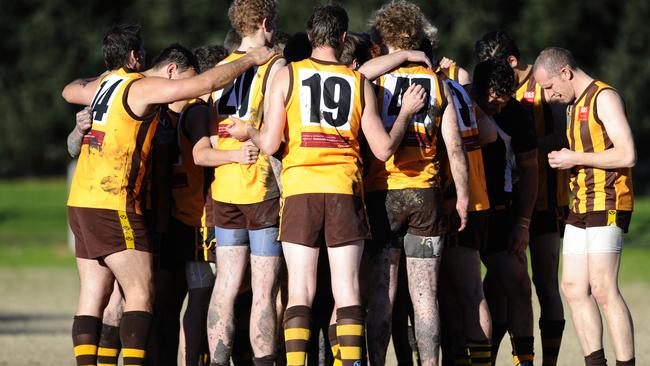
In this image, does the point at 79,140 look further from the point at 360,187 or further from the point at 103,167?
the point at 360,187

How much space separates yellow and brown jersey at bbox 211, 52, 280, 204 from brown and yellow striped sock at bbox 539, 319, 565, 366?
274 cm

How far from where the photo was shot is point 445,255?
8812 mm

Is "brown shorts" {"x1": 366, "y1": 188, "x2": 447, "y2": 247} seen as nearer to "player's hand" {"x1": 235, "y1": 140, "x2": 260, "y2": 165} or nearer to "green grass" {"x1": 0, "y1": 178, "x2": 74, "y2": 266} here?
"player's hand" {"x1": 235, "y1": 140, "x2": 260, "y2": 165}

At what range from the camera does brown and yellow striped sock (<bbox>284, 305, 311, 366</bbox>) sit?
7.86 metres

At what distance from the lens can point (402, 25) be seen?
27.6 ft

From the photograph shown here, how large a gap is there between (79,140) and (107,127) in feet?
1.85

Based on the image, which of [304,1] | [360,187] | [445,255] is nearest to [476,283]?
[445,255]

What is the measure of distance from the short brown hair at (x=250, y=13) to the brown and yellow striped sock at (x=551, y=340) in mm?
3412

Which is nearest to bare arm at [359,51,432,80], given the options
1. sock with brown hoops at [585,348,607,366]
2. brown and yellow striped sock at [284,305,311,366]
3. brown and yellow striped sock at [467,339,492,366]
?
brown and yellow striped sock at [284,305,311,366]

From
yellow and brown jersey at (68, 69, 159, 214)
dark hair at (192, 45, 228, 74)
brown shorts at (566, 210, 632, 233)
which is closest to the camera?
yellow and brown jersey at (68, 69, 159, 214)

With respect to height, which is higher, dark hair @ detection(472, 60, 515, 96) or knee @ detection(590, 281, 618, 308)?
dark hair @ detection(472, 60, 515, 96)

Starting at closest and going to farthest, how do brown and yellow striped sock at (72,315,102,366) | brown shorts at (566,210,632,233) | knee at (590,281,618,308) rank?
brown and yellow striped sock at (72,315,102,366) < knee at (590,281,618,308) < brown shorts at (566,210,632,233)

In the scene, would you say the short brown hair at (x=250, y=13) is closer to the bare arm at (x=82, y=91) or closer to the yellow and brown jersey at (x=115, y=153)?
the yellow and brown jersey at (x=115, y=153)

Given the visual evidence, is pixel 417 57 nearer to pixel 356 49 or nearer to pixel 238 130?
pixel 356 49
